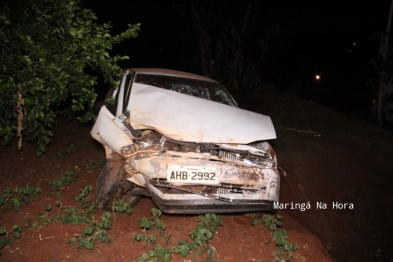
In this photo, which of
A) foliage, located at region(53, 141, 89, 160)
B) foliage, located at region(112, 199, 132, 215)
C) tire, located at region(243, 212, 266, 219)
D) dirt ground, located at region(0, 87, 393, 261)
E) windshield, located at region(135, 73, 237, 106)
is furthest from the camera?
foliage, located at region(53, 141, 89, 160)

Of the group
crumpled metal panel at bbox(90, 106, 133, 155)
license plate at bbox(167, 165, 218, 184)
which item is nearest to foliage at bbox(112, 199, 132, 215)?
crumpled metal panel at bbox(90, 106, 133, 155)

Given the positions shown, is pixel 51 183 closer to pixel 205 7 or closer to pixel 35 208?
pixel 35 208

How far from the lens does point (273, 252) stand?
430cm

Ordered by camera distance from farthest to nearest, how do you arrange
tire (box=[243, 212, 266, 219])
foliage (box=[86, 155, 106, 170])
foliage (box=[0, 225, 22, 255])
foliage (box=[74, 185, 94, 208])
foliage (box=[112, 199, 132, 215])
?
foliage (box=[86, 155, 106, 170]), tire (box=[243, 212, 266, 219]), foliage (box=[74, 185, 94, 208]), foliage (box=[112, 199, 132, 215]), foliage (box=[0, 225, 22, 255])

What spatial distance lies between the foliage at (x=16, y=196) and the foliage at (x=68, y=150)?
5.33 feet

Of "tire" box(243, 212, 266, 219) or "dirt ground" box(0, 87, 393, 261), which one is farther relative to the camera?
"tire" box(243, 212, 266, 219)

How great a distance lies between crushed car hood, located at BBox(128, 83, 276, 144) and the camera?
439 centimetres

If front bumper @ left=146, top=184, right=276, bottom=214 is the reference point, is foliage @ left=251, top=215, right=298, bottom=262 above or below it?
below

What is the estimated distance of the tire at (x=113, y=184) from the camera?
4621mm

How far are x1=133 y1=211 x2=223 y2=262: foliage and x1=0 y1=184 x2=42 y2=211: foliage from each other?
1542mm

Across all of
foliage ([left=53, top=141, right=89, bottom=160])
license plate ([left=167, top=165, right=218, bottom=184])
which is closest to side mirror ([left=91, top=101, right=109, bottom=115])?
license plate ([left=167, top=165, right=218, bottom=184])

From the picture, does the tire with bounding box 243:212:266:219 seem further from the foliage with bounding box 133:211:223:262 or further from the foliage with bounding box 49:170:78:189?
the foliage with bounding box 49:170:78:189

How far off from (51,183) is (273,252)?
3.24 metres

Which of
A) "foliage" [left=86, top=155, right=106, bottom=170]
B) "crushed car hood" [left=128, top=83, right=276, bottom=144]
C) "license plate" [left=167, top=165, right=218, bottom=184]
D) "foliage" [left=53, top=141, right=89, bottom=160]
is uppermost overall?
"crushed car hood" [left=128, top=83, right=276, bottom=144]
